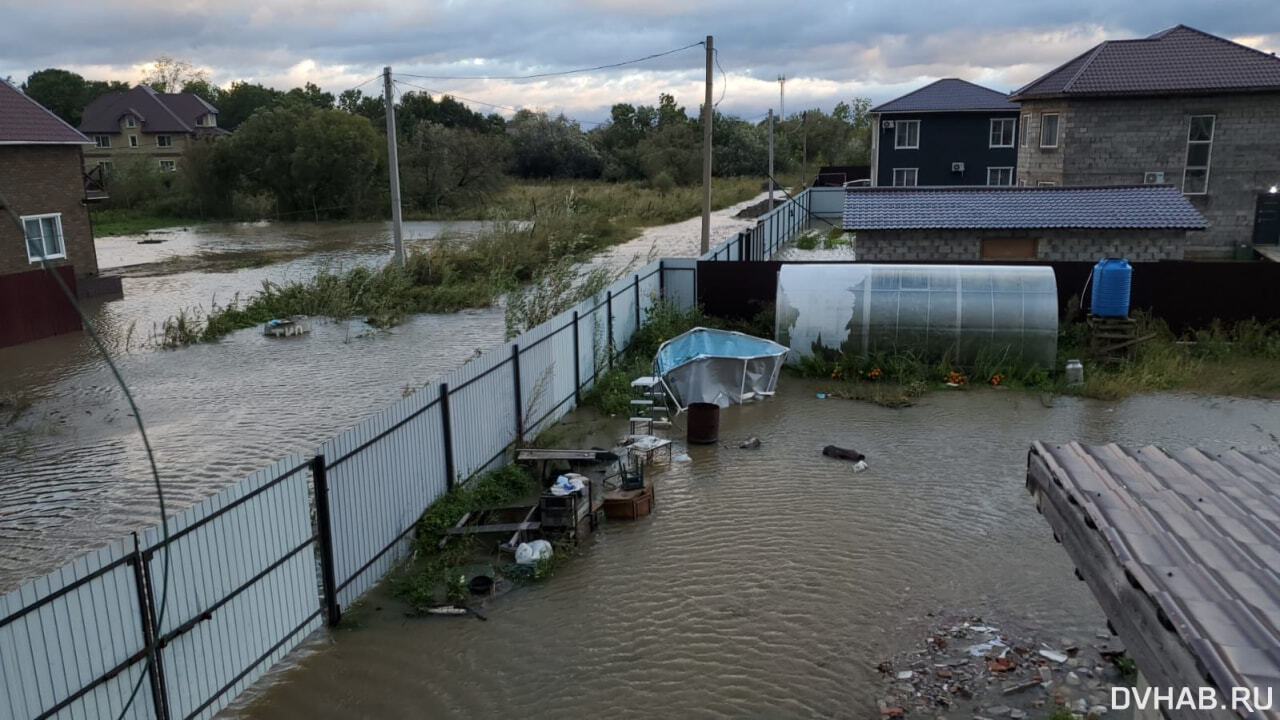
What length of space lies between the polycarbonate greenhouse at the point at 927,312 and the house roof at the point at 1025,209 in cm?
560

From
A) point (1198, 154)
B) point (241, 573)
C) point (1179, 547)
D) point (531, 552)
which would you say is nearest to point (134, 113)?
point (1198, 154)

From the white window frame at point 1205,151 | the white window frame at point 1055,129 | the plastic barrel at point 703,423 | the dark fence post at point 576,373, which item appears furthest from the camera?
the white window frame at point 1055,129

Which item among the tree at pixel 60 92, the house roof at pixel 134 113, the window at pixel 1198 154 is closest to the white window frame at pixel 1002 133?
the window at pixel 1198 154

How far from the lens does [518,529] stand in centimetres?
973

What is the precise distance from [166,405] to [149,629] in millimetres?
11226

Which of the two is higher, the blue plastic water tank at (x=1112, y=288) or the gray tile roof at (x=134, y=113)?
the gray tile roof at (x=134, y=113)

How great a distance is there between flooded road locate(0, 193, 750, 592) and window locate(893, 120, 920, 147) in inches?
1011

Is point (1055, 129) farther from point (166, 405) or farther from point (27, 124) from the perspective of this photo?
point (27, 124)

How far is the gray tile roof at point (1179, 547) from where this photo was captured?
334 centimetres

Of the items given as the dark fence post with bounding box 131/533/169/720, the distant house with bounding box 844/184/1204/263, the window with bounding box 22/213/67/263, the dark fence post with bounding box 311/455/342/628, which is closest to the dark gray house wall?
the distant house with bounding box 844/184/1204/263

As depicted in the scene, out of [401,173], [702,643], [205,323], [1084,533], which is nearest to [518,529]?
[702,643]

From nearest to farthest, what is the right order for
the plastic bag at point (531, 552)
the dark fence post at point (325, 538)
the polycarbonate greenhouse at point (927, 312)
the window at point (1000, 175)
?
the dark fence post at point (325, 538), the plastic bag at point (531, 552), the polycarbonate greenhouse at point (927, 312), the window at point (1000, 175)

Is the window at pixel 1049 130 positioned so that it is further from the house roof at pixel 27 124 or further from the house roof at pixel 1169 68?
the house roof at pixel 27 124

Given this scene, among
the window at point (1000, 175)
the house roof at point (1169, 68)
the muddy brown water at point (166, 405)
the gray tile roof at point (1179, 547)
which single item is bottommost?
the muddy brown water at point (166, 405)
